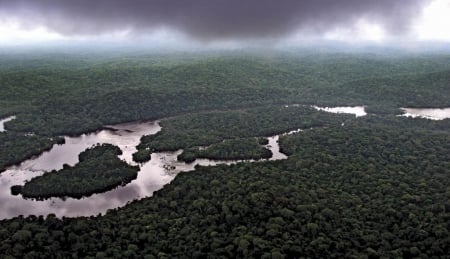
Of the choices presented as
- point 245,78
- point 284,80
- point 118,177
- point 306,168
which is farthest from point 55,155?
point 284,80

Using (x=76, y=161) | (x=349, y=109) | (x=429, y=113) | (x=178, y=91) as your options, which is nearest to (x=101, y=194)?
(x=76, y=161)

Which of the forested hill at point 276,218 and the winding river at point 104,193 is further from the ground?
the forested hill at point 276,218

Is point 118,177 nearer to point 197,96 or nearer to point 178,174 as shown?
point 178,174

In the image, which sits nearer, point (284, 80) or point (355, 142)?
point (355, 142)

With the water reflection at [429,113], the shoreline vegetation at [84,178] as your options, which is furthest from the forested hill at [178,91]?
the shoreline vegetation at [84,178]

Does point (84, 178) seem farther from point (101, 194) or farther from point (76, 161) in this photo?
point (76, 161)

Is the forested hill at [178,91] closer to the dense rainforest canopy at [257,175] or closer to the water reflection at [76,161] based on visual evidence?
→ the dense rainforest canopy at [257,175]
